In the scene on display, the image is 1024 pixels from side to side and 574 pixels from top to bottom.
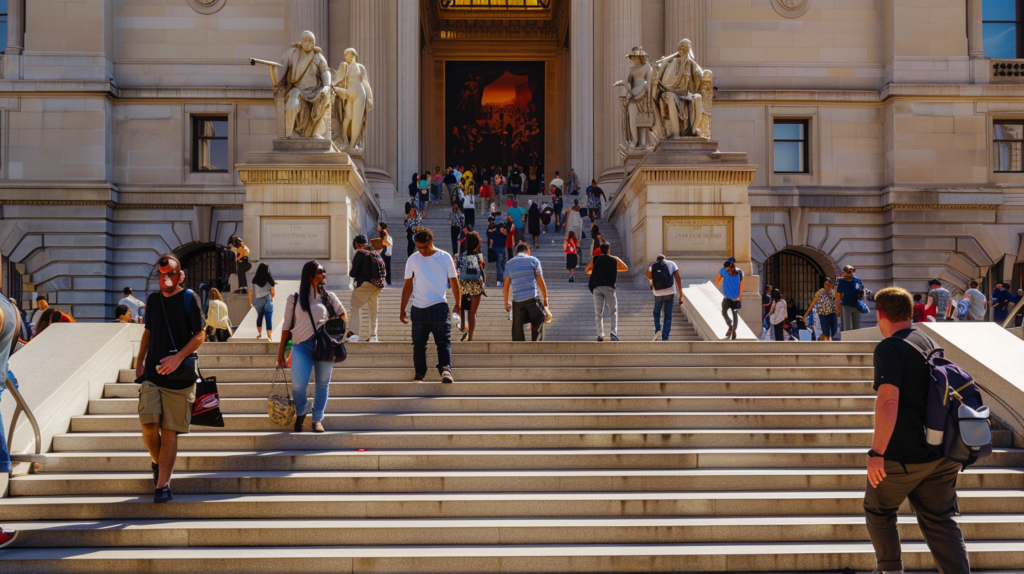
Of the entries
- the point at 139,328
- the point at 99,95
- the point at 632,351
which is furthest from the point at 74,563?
the point at 99,95

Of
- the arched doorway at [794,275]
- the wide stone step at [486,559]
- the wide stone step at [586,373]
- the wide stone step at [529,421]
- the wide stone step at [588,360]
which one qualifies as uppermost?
the arched doorway at [794,275]

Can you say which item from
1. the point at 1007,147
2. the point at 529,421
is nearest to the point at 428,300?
the point at 529,421

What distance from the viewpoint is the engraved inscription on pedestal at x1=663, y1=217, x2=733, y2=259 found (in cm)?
1880

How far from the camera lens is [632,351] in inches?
437

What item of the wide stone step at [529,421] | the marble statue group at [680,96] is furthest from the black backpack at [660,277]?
the marble statue group at [680,96]

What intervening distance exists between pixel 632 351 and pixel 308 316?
14.0 ft

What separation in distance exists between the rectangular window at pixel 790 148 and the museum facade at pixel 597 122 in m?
0.05

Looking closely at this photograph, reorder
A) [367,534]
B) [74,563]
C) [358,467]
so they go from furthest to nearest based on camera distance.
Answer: [358,467], [367,534], [74,563]

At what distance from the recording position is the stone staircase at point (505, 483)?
668 cm

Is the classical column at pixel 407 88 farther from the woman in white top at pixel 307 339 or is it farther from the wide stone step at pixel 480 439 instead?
the wide stone step at pixel 480 439

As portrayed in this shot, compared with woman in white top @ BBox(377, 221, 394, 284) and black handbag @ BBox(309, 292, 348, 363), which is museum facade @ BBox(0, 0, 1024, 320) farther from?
black handbag @ BBox(309, 292, 348, 363)

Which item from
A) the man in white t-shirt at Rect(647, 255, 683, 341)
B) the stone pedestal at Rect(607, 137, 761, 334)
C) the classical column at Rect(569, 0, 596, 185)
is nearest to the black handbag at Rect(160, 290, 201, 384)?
the man in white t-shirt at Rect(647, 255, 683, 341)

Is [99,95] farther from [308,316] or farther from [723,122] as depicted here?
[308,316]

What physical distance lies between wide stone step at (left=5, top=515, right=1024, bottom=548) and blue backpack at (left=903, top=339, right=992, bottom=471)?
2.00 metres
